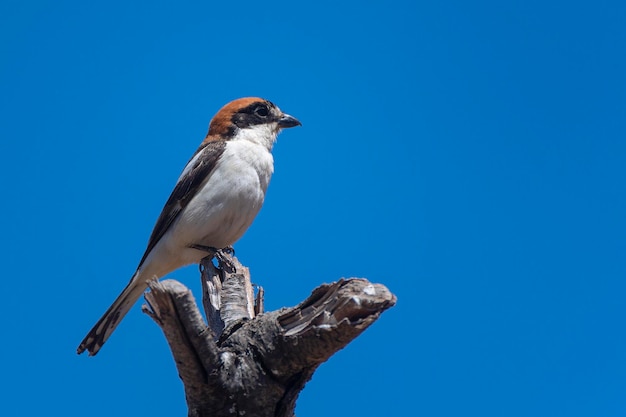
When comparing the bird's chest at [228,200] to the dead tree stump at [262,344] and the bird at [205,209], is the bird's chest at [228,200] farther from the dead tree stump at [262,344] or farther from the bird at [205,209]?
the dead tree stump at [262,344]

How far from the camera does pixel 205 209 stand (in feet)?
25.0

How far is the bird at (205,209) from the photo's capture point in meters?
7.61

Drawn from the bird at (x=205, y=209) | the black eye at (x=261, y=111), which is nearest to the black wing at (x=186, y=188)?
the bird at (x=205, y=209)

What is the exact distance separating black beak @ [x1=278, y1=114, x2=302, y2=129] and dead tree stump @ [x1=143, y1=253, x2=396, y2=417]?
14.2ft

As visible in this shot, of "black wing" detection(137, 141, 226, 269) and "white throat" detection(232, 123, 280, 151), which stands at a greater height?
"white throat" detection(232, 123, 280, 151)

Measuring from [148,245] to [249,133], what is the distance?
1838 mm

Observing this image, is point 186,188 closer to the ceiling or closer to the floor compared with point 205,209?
closer to the ceiling

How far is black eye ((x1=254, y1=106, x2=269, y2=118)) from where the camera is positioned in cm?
877

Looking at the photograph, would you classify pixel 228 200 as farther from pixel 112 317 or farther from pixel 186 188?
pixel 112 317

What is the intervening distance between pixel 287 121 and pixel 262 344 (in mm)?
4713

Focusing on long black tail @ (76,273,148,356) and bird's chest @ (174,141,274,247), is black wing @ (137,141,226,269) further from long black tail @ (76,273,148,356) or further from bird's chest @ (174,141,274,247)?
long black tail @ (76,273,148,356)

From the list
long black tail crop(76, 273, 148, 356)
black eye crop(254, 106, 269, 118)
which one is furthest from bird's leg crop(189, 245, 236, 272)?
black eye crop(254, 106, 269, 118)

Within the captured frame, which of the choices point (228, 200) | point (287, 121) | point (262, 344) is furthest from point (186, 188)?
point (262, 344)

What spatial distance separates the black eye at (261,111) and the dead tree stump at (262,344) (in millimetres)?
4250
